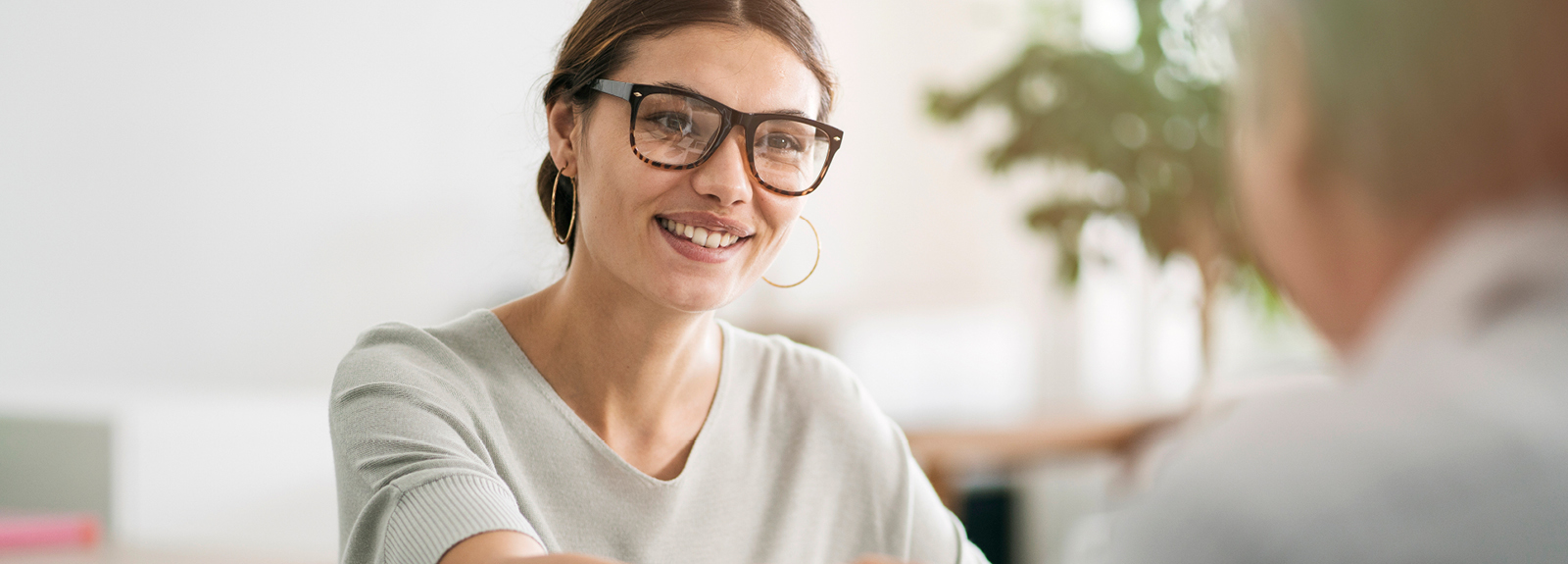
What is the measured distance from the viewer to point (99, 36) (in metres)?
2.64

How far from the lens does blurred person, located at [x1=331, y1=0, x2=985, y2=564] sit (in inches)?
39.1

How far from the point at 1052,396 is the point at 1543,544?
4354mm

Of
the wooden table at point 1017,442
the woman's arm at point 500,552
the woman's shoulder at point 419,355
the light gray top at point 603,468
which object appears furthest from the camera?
the wooden table at point 1017,442

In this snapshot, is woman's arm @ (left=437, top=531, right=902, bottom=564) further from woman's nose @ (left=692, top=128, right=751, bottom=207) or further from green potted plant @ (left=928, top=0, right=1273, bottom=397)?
green potted plant @ (left=928, top=0, right=1273, bottom=397)

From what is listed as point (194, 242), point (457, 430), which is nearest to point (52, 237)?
point (194, 242)

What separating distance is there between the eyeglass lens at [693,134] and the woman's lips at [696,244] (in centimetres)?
6

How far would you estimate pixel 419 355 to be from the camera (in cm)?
107

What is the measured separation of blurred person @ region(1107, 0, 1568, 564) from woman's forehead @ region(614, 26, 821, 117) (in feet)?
2.27

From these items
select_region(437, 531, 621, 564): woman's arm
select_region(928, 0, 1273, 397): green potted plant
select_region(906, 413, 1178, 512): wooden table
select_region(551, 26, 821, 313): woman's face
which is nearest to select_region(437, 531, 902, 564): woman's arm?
select_region(437, 531, 621, 564): woman's arm

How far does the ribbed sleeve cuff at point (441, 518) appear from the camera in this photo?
2.74ft

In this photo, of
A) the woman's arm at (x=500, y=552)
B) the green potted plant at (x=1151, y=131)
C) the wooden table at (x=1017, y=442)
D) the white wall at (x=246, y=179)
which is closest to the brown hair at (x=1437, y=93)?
the woman's arm at (x=500, y=552)

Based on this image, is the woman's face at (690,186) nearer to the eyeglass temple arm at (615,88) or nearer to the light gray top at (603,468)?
the eyeglass temple arm at (615,88)

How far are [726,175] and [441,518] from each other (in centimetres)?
38

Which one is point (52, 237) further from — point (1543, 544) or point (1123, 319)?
point (1123, 319)
